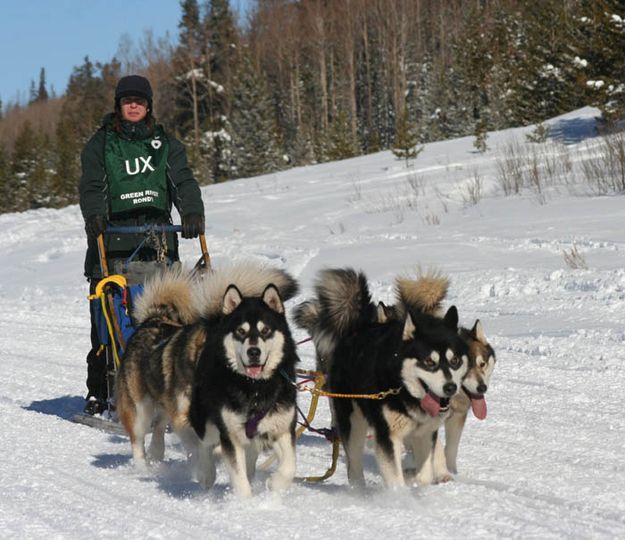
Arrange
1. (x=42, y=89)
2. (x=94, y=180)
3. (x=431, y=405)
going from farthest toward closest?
1. (x=42, y=89)
2. (x=94, y=180)
3. (x=431, y=405)

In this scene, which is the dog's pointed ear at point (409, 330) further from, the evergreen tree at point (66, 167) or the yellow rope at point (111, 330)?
the evergreen tree at point (66, 167)

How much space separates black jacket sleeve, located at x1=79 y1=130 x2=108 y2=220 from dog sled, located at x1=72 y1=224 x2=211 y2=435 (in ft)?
0.56

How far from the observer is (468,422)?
5273 mm

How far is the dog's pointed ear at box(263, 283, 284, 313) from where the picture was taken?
161 inches

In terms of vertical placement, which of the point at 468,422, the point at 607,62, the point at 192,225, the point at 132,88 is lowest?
the point at 468,422

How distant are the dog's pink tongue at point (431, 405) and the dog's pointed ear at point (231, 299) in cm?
100

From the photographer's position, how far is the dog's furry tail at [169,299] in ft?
16.3

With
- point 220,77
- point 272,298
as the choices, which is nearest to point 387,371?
point 272,298

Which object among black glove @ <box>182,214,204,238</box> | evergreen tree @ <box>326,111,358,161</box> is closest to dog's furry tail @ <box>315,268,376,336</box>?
black glove @ <box>182,214,204,238</box>

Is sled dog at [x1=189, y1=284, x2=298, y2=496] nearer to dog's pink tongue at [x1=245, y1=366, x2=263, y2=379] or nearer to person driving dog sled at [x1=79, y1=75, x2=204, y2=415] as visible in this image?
dog's pink tongue at [x1=245, y1=366, x2=263, y2=379]

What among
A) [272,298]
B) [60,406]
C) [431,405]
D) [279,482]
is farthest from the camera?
[60,406]

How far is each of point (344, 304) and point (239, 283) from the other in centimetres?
57

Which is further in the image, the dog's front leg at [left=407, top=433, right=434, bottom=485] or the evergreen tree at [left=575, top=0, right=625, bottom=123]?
the evergreen tree at [left=575, top=0, right=625, bottom=123]

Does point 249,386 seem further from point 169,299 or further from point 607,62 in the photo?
point 607,62
